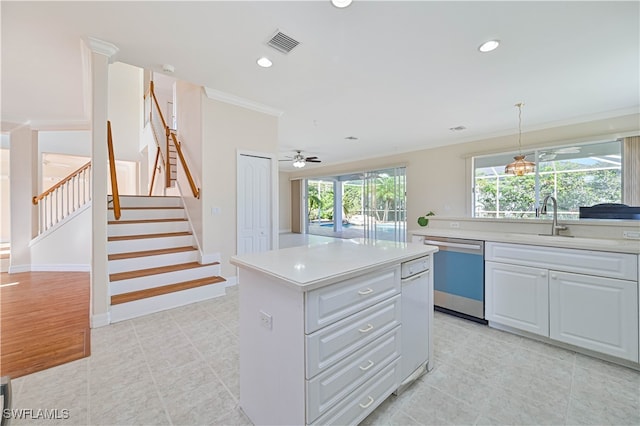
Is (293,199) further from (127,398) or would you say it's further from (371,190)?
(127,398)

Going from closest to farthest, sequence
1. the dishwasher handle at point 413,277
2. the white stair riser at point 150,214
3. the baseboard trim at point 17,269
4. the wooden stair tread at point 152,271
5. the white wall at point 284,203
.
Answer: the dishwasher handle at point 413,277 < the wooden stair tread at point 152,271 < the white stair riser at point 150,214 < the baseboard trim at point 17,269 < the white wall at point 284,203

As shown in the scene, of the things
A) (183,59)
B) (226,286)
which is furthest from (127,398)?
(183,59)

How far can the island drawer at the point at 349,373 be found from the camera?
46.9 inches

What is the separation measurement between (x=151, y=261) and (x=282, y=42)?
309cm

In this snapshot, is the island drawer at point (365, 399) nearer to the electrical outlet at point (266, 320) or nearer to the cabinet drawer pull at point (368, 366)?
the cabinet drawer pull at point (368, 366)

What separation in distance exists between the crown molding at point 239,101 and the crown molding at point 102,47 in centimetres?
A: 109

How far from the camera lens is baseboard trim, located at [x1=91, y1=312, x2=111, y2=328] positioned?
2.64m

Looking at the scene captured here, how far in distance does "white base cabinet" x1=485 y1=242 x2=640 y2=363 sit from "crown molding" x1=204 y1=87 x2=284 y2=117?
362cm

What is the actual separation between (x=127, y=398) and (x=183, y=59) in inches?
122

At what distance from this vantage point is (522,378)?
1878 mm

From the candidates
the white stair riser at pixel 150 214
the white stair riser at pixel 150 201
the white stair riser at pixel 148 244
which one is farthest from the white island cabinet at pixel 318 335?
the white stair riser at pixel 150 201

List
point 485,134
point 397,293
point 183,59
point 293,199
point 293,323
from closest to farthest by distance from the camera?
point 293,323, point 397,293, point 183,59, point 485,134, point 293,199

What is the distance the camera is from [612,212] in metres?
2.68

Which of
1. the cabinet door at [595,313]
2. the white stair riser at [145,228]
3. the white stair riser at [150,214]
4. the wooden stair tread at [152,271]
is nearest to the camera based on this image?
the cabinet door at [595,313]
